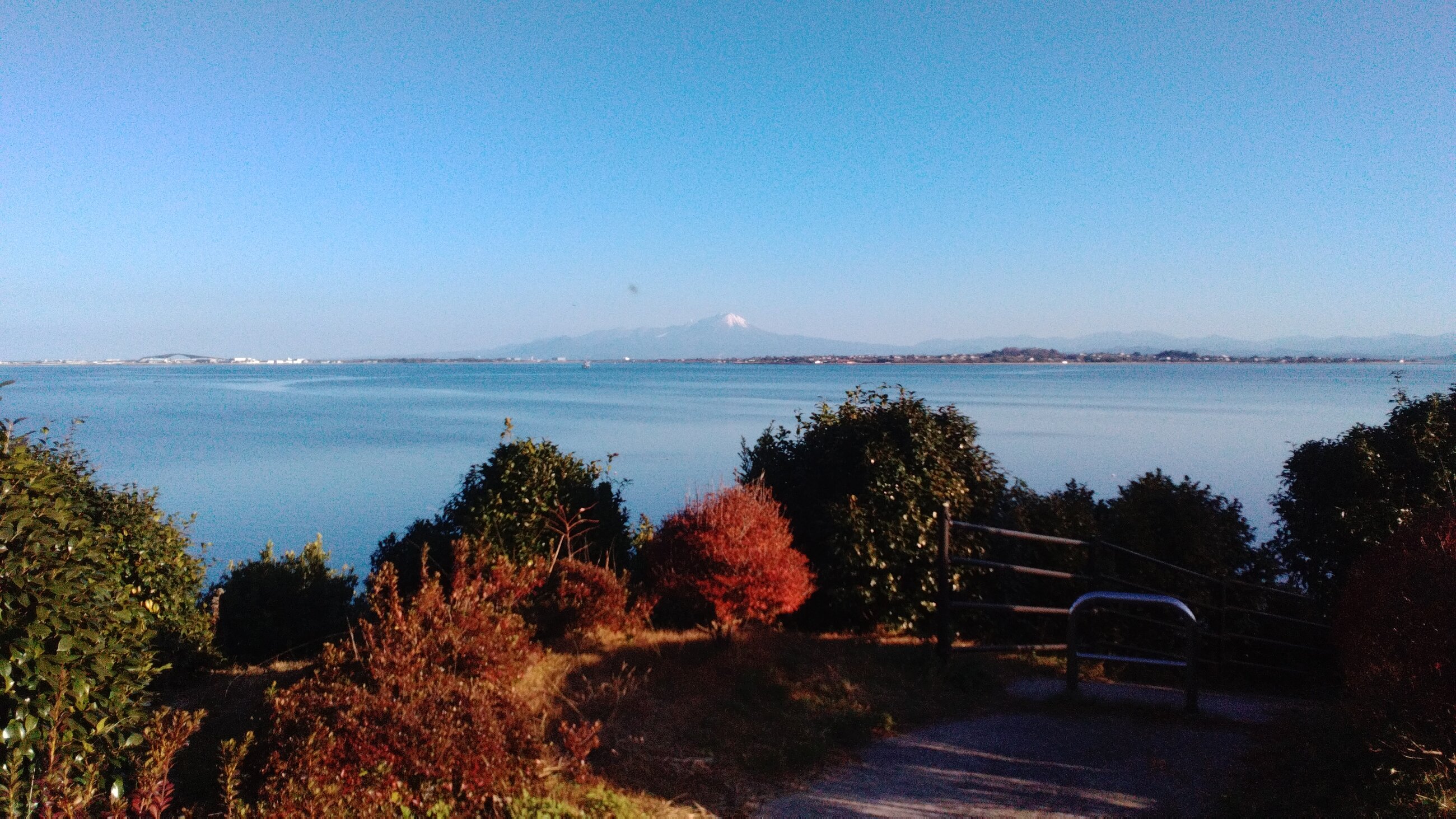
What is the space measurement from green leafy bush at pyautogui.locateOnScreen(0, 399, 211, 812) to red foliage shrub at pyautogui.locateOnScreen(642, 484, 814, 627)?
3.81 metres

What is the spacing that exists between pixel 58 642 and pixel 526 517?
204 inches

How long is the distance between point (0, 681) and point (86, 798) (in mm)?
569

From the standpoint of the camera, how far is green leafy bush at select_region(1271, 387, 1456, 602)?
36.0 feet

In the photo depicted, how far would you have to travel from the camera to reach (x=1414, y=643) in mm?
5098

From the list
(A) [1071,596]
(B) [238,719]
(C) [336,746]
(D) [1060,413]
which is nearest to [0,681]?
(C) [336,746]

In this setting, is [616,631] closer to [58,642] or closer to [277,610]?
[277,610]

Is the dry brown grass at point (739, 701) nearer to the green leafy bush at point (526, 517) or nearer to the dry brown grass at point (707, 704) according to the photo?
the dry brown grass at point (707, 704)

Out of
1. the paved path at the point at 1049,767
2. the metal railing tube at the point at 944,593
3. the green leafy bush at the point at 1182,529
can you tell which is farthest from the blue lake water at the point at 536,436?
the green leafy bush at the point at 1182,529

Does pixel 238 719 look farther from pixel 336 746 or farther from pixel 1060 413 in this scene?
pixel 1060 413

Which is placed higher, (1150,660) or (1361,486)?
(1361,486)

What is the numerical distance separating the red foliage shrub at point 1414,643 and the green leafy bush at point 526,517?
20.0 ft

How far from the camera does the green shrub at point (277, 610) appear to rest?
350 inches

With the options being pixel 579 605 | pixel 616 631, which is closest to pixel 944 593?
pixel 616 631

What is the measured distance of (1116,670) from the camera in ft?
28.2
